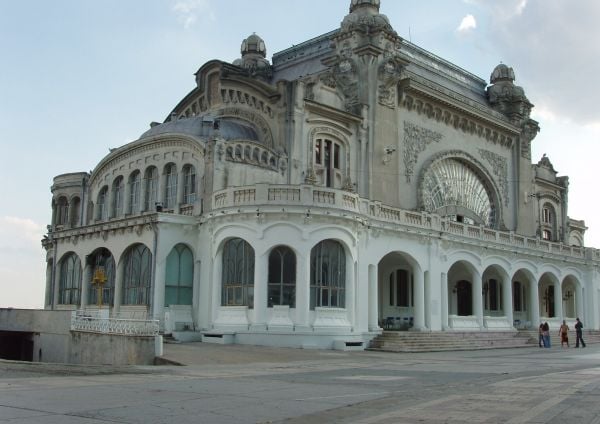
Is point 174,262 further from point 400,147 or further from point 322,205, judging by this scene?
point 400,147

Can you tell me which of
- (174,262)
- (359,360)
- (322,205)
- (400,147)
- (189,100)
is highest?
(189,100)

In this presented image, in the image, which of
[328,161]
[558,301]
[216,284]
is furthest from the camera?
[558,301]

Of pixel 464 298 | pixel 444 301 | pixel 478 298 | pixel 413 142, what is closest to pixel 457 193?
pixel 413 142

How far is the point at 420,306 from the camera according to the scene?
123ft

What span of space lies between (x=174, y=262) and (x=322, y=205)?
780cm

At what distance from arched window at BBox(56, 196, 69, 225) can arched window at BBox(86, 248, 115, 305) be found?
39.4 feet

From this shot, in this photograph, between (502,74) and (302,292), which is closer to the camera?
(302,292)

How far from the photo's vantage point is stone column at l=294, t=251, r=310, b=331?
30.5 m

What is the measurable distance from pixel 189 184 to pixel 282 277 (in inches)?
387

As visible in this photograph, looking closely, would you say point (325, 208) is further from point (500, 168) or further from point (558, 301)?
point (500, 168)

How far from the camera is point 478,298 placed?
41344 mm

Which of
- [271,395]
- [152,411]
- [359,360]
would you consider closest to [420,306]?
[359,360]

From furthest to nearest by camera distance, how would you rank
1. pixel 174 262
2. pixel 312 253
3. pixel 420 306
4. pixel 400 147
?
pixel 400 147 → pixel 420 306 → pixel 174 262 → pixel 312 253

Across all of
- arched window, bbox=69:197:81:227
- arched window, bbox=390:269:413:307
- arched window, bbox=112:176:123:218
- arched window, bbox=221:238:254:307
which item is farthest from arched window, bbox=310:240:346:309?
arched window, bbox=69:197:81:227
